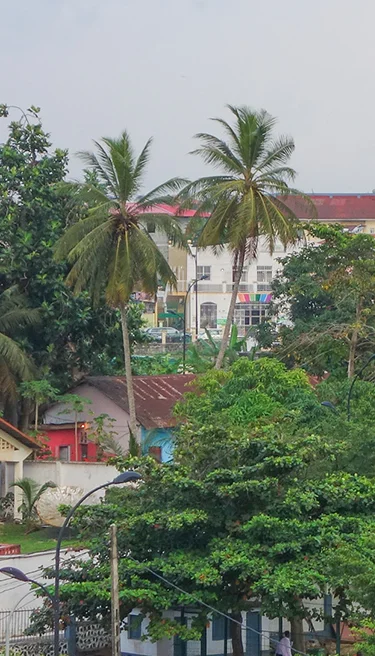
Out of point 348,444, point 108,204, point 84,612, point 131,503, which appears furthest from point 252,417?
point 108,204

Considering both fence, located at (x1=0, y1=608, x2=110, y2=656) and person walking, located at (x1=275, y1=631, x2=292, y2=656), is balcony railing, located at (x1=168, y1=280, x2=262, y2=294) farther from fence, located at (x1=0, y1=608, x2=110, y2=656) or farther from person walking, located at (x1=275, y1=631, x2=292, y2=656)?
person walking, located at (x1=275, y1=631, x2=292, y2=656)

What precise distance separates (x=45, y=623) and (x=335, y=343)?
20.3 meters

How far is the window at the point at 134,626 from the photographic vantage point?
69.1ft

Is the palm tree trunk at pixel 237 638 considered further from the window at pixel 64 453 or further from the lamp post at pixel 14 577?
the window at pixel 64 453

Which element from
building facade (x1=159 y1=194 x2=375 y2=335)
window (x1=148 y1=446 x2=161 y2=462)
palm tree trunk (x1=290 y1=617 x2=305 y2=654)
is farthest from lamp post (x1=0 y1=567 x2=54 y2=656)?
building facade (x1=159 y1=194 x2=375 y2=335)

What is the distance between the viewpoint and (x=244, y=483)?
2109cm

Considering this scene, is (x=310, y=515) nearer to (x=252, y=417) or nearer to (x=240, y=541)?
(x=240, y=541)

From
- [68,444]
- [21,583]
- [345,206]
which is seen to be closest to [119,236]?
[68,444]

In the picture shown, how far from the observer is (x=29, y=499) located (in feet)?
110

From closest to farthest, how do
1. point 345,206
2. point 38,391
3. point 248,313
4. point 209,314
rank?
point 38,391, point 248,313, point 209,314, point 345,206

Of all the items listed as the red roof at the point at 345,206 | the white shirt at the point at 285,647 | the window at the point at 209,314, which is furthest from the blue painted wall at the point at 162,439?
the red roof at the point at 345,206

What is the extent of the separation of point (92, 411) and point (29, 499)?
7379 millimetres

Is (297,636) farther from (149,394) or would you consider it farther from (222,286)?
(222,286)

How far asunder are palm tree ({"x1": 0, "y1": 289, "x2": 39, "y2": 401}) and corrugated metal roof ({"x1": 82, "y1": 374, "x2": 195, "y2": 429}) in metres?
3.11
